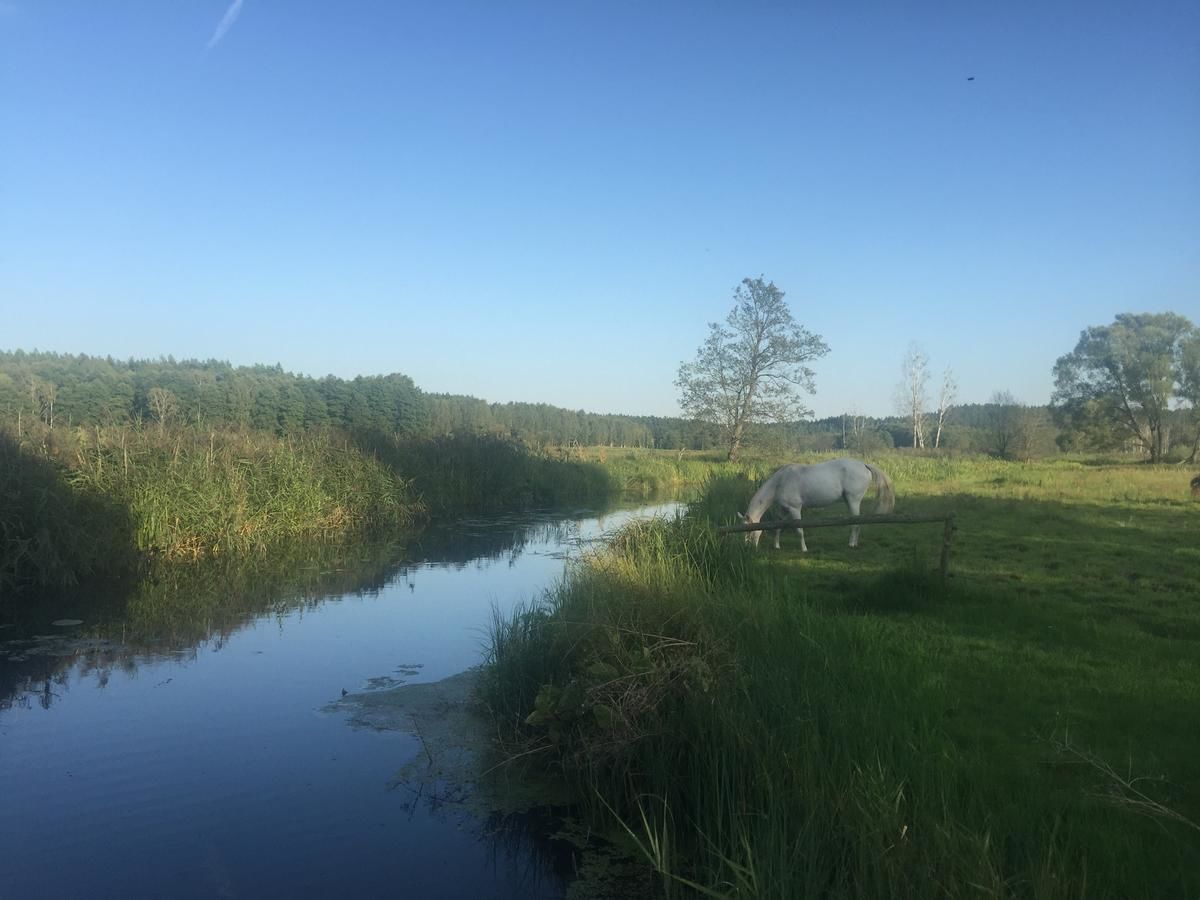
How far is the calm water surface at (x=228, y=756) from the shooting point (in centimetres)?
467

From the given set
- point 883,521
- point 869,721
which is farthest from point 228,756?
point 883,521

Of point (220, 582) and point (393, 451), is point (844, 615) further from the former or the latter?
point (393, 451)

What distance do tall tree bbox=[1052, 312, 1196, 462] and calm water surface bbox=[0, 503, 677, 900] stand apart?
4471cm

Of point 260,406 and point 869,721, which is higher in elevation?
point 260,406

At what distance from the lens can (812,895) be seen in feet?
10.9

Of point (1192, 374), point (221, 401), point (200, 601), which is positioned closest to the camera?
point (200, 601)

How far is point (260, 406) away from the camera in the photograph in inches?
1134

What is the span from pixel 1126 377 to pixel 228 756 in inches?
1997

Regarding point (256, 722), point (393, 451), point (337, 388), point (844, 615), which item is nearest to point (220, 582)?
point (256, 722)

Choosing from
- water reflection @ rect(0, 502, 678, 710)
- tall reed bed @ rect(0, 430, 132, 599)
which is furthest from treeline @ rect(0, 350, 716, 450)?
water reflection @ rect(0, 502, 678, 710)

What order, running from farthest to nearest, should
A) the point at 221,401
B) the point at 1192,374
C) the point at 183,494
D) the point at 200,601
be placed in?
the point at 1192,374
the point at 221,401
the point at 183,494
the point at 200,601

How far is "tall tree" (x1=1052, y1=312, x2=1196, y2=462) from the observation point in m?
43.2

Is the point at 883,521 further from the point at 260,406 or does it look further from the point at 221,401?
the point at 221,401

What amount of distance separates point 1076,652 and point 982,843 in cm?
442
